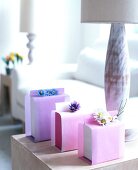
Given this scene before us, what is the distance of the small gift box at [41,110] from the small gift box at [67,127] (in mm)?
66

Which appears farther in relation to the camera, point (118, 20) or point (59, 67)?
point (59, 67)

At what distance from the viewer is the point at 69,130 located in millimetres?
1203

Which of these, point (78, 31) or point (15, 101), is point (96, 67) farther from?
point (78, 31)

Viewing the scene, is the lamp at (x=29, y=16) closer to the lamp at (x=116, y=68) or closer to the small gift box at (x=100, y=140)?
the lamp at (x=116, y=68)

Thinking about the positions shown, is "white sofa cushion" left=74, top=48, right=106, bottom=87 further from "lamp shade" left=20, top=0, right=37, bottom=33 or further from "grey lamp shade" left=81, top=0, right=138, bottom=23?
"grey lamp shade" left=81, top=0, right=138, bottom=23

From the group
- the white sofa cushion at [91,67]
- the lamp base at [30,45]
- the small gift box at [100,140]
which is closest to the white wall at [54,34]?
the lamp base at [30,45]

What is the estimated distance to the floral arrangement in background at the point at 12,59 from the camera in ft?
10.7

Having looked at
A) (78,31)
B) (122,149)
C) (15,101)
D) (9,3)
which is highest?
(9,3)

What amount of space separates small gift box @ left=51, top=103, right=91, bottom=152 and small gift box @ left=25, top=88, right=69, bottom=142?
2.6 inches

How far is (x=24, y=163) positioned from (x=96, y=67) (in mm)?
1578

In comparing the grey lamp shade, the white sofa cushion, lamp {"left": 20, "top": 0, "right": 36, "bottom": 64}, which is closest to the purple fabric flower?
the grey lamp shade

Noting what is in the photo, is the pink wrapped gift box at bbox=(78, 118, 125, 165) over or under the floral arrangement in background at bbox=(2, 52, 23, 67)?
under

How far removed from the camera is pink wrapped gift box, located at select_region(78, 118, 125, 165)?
3.58 feet

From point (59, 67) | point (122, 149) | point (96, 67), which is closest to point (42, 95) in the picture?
point (122, 149)
